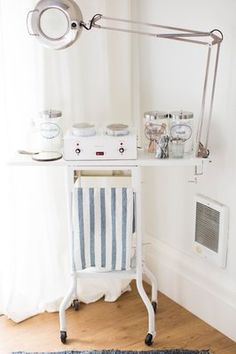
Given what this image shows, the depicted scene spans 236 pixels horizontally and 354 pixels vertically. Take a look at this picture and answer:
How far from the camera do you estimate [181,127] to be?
1930mm

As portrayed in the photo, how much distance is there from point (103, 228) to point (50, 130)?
43 cm

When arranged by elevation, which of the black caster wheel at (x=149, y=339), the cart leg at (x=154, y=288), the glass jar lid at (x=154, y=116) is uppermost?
the glass jar lid at (x=154, y=116)

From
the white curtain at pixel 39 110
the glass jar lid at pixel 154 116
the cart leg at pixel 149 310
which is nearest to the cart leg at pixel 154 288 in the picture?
the cart leg at pixel 149 310

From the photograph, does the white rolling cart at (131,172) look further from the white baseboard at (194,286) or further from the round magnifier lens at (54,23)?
the round magnifier lens at (54,23)

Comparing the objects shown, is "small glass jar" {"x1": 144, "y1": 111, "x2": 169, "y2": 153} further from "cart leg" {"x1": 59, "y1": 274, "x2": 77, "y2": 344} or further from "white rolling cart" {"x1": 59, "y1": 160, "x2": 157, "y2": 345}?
"cart leg" {"x1": 59, "y1": 274, "x2": 77, "y2": 344}

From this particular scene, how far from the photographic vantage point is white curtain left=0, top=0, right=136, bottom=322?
2.05m

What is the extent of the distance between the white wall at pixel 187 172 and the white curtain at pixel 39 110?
6.0 inches

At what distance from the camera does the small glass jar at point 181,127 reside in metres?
1.92

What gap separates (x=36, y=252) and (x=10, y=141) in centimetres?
51

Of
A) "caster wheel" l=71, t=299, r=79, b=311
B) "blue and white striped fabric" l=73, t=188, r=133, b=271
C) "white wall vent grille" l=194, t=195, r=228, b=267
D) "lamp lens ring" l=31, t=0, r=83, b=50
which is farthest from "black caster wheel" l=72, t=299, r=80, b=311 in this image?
"lamp lens ring" l=31, t=0, r=83, b=50

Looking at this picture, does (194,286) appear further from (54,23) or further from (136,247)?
(54,23)

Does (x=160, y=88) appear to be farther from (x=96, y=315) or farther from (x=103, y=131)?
(x=96, y=315)

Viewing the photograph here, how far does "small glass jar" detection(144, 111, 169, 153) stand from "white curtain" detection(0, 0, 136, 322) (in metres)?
0.33

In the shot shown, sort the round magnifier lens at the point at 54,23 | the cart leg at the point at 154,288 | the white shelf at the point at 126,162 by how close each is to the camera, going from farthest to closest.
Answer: the cart leg at the point at 154,288 < the round magnifier lens at the point at 54,23 < the white shelf at the point at 126,162
